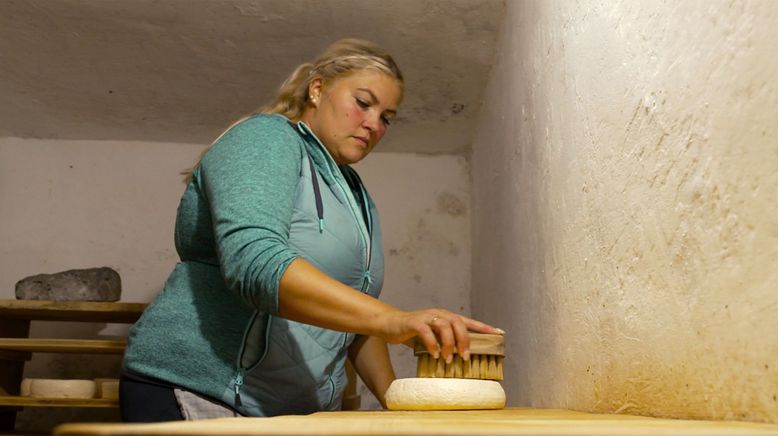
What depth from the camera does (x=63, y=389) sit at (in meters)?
2.71

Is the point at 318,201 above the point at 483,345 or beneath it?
above

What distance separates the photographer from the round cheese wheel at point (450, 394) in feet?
3.78

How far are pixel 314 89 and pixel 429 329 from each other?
76 cm

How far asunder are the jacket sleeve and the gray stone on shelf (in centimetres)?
182

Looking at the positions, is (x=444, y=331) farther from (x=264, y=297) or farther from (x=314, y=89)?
(x=314, y=89)

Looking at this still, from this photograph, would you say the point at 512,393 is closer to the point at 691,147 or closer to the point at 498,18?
the point at 498,18

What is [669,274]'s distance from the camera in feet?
3.22

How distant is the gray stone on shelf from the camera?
2.91 m

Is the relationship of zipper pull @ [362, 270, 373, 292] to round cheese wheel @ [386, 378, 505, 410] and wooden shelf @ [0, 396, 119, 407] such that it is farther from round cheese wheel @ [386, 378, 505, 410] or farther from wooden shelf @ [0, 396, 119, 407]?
wooden shelf @ [0, 396, 119, 407]

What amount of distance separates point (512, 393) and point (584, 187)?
3.08 ft

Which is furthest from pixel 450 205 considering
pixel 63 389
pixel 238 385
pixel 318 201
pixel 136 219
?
pixel 238 385

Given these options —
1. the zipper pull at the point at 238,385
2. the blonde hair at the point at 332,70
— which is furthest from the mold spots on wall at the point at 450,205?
the zipper pull at the point at 238,385

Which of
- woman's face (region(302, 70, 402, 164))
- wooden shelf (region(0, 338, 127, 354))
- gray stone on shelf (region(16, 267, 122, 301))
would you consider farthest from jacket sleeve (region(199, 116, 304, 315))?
gray stone on shelf (region(16, 267, 122, 301))

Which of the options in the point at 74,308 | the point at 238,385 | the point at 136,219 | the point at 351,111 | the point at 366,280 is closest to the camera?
the point at 238,385
